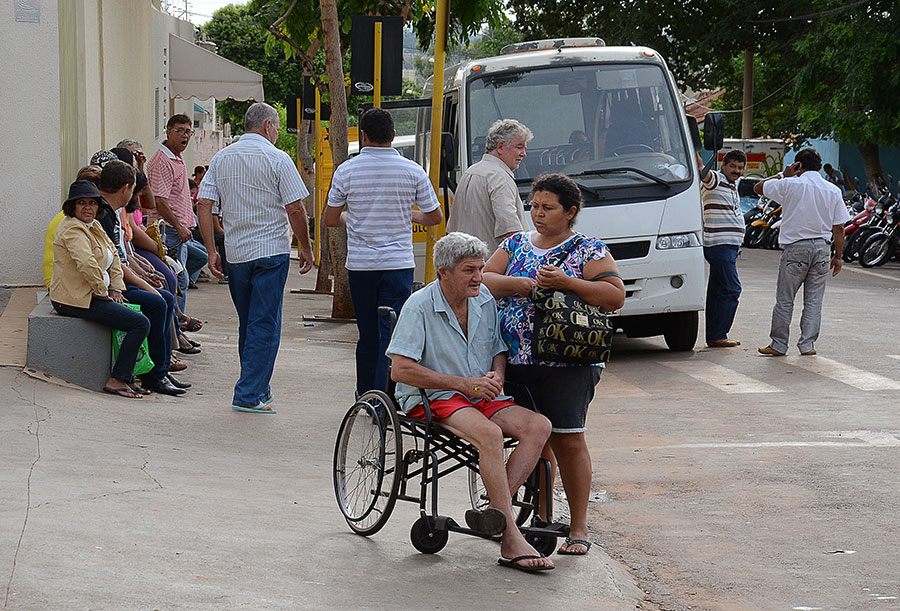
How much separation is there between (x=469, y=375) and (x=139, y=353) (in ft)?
12.2

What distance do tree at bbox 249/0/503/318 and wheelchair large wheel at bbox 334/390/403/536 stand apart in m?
8.45

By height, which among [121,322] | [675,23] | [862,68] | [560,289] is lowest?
[121,322]

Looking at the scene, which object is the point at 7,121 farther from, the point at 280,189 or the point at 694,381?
the point at 694,381

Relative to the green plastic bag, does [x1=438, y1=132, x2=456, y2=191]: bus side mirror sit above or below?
above

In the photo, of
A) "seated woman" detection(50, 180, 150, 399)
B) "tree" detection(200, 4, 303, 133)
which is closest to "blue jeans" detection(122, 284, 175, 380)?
"seated woman" detection(50, 180, 150, 399)

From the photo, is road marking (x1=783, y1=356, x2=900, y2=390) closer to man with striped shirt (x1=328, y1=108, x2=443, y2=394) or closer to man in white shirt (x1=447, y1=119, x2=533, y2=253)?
man in white shirt (x1=447, y1=119, x2=533, y2=253)

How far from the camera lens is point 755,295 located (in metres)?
19.0

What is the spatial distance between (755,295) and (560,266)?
13.8m

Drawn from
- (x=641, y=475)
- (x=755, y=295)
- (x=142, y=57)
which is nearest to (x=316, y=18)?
(x=142, y=57)

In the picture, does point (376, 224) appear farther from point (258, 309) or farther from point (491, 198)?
point (491, 198)

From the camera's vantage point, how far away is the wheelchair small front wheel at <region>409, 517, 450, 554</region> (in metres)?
5.59

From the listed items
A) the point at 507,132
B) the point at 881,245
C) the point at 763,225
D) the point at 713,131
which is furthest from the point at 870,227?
the point at 507,132

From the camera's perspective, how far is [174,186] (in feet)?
40.5

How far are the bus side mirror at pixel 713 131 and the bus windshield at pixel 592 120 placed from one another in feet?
0.76
